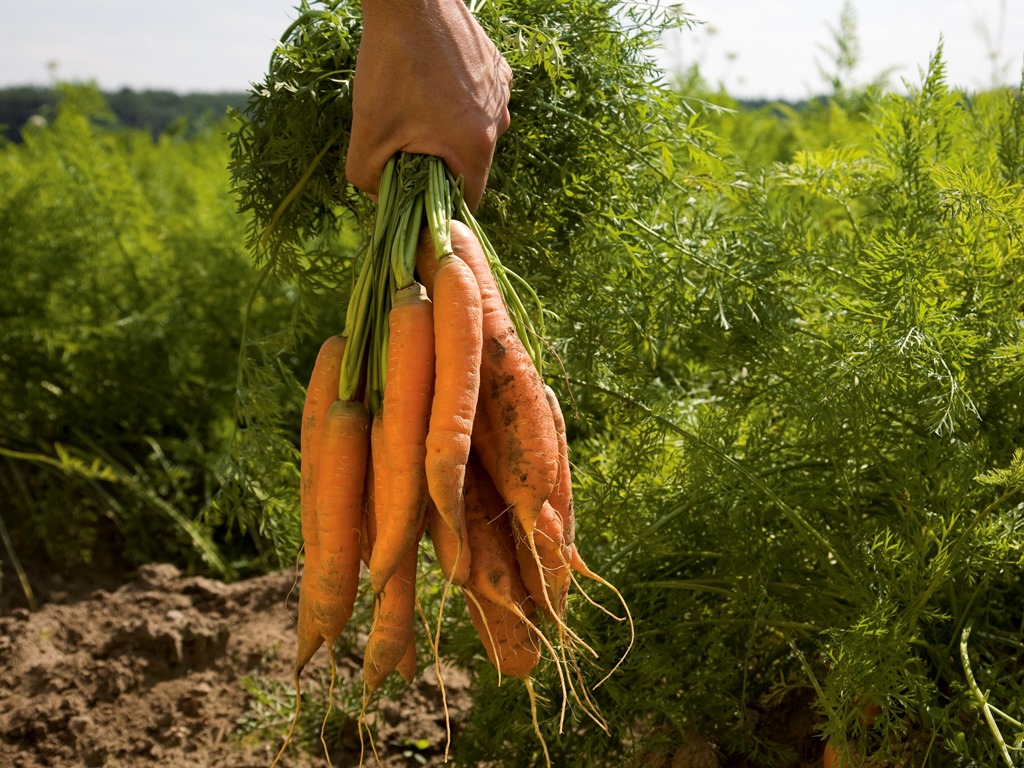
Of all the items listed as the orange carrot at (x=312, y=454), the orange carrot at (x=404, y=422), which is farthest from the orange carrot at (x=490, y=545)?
the orange carrot at (x=312, y=454)

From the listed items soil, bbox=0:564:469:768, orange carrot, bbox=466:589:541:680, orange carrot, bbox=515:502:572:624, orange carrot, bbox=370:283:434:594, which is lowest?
soil, bbox=0:564:469:768

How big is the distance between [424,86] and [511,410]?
52 cm

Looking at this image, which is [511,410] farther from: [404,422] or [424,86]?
[424,86]

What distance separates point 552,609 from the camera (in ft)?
5.29

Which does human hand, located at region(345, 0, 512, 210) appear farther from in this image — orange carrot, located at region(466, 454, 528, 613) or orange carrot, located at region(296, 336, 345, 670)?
orange carrot, located at region(466, 454, 528, 613)

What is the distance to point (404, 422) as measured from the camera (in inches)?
60.5

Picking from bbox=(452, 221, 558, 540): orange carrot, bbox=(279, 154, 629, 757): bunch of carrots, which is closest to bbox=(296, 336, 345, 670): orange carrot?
bbox=(279, 154, 629, 757): bunch of carrots

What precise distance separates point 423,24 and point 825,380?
3.03 ft

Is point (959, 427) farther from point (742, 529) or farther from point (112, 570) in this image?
point (112, 570)

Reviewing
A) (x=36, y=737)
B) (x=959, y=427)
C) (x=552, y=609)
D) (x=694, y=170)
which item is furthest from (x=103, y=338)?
(x=959, y=427)

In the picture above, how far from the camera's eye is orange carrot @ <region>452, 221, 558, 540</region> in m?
1.57

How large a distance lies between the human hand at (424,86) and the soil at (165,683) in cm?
127

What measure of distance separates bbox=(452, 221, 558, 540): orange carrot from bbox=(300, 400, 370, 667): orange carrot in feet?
0.69

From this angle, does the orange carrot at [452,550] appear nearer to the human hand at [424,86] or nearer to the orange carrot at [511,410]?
the orange carrot at [511,410]
